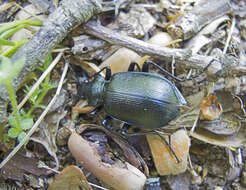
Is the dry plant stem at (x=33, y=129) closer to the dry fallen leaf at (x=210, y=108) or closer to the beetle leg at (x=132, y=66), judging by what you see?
the beetle leg at (x=132, y=66)

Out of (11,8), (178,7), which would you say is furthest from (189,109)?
(11,8)

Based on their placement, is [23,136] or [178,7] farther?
[178,7]

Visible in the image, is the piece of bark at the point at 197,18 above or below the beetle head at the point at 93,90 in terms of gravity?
above

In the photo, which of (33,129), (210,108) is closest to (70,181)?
(33,129)

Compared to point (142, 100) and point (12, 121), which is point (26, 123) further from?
point (142, 100)

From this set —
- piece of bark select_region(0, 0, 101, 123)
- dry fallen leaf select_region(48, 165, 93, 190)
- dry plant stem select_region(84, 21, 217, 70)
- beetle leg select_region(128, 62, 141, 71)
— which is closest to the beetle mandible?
beetle leg select_region(128, 62, 141, 71)

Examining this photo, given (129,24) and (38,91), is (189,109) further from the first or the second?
(38,91)

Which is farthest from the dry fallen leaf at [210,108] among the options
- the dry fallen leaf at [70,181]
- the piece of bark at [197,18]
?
the dry fallen leaf at [70,181]
